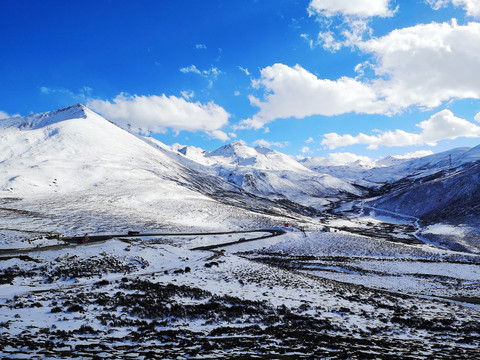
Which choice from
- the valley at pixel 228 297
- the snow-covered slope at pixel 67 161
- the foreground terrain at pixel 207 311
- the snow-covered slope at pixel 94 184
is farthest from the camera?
the snow-covered slope at pixel 67 161

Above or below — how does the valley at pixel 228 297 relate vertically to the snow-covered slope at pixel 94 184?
below

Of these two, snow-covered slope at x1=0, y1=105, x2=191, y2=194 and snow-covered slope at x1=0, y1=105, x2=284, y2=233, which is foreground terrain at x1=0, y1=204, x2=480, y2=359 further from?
snow-covered slope at x1=0, y1=105, x2=191, y2=194

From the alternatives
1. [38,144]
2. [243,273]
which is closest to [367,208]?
[243,273]

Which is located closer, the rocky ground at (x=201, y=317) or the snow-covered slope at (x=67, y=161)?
the rocky ground at (x=201, y=317)

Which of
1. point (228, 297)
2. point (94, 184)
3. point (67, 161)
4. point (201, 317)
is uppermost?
point (67, 161)

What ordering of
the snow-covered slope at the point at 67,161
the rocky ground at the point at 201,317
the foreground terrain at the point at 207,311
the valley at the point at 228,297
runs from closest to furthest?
1. the rocky ground at the point at 201,317
2. the foreground terrain at the point at 207,311
3. the valley at the point at 228,297
4. the snow-covered slope at the point at 67,161

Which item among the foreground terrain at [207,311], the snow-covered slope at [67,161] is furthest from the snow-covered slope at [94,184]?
the foreground terrain at [207,311]

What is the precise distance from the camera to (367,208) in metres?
165

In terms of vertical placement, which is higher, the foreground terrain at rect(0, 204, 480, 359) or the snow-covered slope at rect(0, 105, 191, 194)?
the snow-covered slope at rect(0, 105, 191, 194)

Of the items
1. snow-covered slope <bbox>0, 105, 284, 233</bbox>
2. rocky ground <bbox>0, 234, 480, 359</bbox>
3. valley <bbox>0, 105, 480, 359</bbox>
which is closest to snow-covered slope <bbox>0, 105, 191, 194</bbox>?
snow-covered slope <bbox>0, 105, 284, 233</bbox>

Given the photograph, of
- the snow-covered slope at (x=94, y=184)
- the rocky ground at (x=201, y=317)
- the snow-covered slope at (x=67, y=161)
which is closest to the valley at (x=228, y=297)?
the rocky ground at (x=201, y=317)

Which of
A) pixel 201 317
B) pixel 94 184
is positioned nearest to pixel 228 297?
pixel 201 317

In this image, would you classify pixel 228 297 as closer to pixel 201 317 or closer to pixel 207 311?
pixel 207 311

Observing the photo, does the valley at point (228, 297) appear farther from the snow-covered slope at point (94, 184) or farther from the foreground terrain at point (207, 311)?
the snow-covered slope at point (94, 184)
